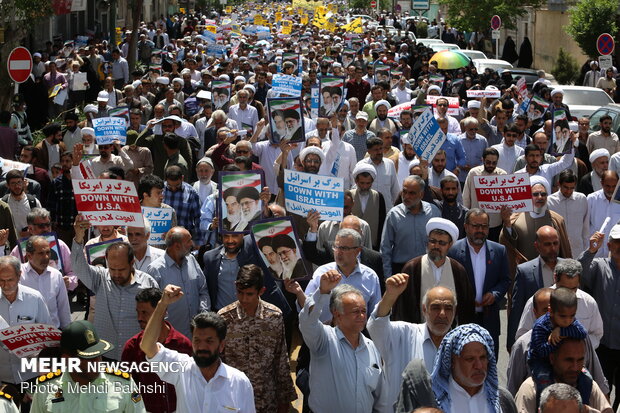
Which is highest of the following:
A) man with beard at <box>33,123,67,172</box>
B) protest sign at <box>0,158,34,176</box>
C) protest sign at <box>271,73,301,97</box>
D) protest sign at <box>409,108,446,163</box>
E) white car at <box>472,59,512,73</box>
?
protest sign at <box>409,108,446,163</box>

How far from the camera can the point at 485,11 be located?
42438 mm

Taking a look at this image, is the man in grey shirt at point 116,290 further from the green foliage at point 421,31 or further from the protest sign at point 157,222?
the green foliage at point 421,31

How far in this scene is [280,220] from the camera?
8.19 metres

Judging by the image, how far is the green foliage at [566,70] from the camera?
37844mm

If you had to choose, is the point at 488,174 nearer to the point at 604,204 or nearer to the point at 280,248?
the point at 604,204

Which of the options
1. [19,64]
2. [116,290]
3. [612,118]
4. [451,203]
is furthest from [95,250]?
[612,118]

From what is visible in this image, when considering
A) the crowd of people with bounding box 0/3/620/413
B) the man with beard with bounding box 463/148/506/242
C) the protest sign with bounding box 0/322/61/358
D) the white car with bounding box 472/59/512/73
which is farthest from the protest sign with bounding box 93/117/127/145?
the white car with bounding box 472/59/512/73

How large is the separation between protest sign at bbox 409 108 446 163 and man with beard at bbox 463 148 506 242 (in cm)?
48

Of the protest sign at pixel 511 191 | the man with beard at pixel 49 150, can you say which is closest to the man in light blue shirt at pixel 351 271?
the protest sign at pixel 511 191

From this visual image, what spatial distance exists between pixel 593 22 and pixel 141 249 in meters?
27.1

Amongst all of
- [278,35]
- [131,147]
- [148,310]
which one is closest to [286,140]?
[131,147]

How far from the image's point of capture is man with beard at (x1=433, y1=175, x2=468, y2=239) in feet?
34.4

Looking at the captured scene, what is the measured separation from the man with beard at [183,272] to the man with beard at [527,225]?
313 cm

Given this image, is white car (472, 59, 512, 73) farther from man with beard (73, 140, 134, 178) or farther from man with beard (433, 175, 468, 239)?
man with beard (433, 175, 468, 239)
